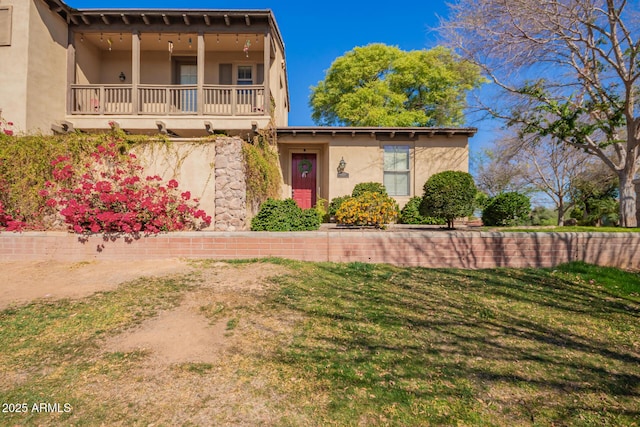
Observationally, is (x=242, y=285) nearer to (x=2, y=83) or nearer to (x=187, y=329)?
(x=187, y=329)

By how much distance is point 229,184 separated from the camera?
7.05 metres

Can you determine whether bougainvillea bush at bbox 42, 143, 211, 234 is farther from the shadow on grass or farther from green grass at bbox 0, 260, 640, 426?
the shadow on grass

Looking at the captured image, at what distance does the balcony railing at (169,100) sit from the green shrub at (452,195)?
21.1ft

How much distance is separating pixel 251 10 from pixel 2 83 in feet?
25.3

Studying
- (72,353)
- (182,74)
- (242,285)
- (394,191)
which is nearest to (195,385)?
(72,353)

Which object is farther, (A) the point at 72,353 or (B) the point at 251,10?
(B) the point at 251,10

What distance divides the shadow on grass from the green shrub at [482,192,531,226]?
20.7ft

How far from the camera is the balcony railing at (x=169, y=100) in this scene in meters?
10.8

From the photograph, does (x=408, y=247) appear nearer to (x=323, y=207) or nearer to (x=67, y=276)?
(x=67, y=276)

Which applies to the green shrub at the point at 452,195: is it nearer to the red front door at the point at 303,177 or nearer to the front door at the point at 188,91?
the red front door at the point at 303,177

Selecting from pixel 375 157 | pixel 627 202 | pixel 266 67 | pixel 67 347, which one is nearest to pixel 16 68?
pixel 266 67

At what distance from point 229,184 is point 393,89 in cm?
1953

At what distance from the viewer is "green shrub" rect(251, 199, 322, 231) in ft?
22.5

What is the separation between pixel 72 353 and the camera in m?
2.79
